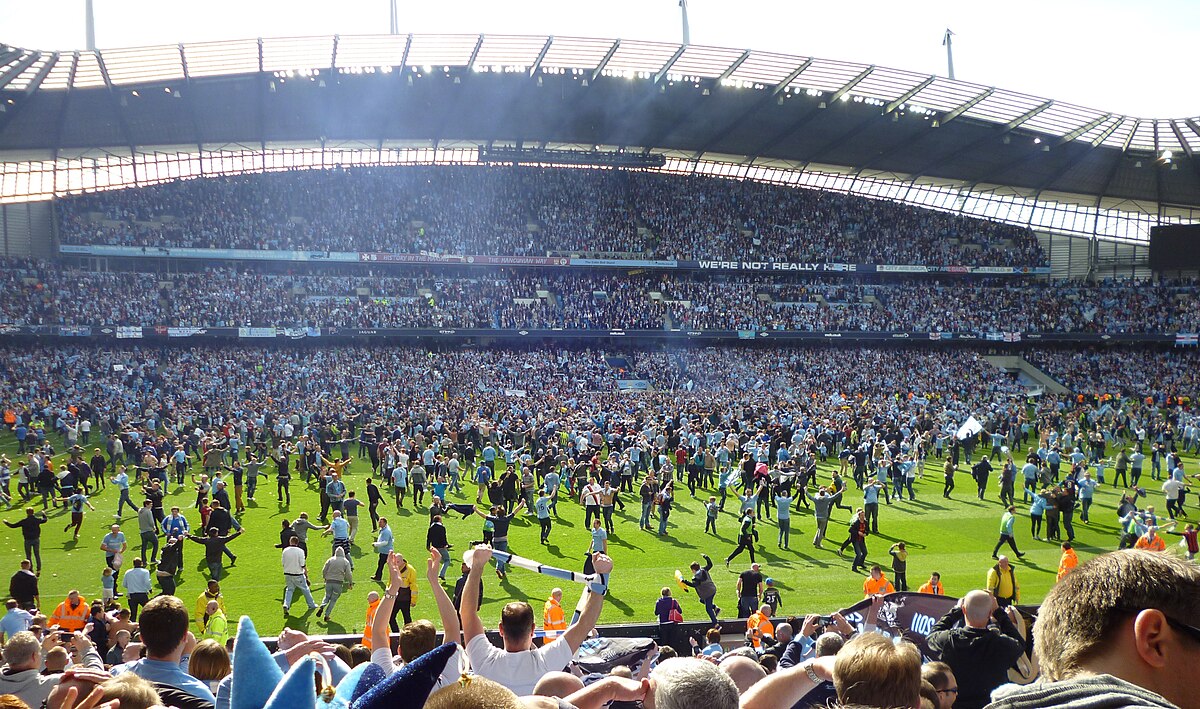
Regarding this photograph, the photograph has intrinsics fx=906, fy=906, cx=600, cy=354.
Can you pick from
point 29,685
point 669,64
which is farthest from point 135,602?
point 669,64

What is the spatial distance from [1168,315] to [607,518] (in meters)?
48.7

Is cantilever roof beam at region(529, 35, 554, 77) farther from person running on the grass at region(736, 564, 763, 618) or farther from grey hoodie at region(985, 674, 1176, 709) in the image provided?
grey hoodie at region(985, 674, 1176, 709)

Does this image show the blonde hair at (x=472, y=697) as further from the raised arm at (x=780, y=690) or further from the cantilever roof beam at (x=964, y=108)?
the cantilever roof beam at (x=964, y=108)

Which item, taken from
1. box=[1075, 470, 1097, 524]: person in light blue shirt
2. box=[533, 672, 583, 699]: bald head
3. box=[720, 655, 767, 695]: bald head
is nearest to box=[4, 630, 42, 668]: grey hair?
box=[533, 672, 583, 699]: bald head

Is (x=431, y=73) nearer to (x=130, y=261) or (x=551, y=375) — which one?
(x=551, y=375)

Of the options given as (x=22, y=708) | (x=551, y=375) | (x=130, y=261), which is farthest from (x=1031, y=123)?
(x=22, y=708)

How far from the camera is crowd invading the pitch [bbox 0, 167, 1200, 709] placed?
369 centimetres

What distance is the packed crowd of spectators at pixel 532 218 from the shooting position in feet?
155

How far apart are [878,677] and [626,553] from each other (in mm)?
15880

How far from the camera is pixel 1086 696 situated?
66.7 inches

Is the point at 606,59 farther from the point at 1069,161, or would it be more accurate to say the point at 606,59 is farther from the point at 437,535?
the point at 437,535

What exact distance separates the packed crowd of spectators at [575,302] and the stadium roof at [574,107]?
682 cm

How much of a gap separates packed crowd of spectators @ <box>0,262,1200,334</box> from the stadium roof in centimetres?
682

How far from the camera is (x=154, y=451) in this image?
24.5 meters
